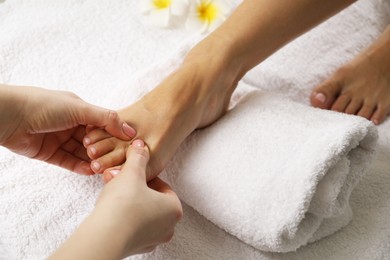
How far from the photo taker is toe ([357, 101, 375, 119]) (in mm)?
1147

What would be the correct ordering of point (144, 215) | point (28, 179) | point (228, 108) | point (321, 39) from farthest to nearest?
1. point (321, 39)
2. point (228, 108)
3. point (28, 179)
4. point (144, 215)

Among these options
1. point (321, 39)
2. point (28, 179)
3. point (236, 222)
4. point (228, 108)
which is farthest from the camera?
point (321, 39)

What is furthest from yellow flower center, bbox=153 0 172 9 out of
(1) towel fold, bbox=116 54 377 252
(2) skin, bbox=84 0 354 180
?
(1) towel fold, bbox=116 54 377 252

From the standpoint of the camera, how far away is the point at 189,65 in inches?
41.8

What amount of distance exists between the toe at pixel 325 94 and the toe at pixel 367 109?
7cm

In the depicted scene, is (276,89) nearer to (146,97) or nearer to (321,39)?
(321,39)

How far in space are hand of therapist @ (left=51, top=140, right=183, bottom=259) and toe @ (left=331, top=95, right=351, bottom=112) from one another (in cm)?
49

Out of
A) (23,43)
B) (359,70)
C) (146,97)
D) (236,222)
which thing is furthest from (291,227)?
(23,43)

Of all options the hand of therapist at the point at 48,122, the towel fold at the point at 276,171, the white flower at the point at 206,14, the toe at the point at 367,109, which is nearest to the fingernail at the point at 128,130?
the hand of therapist at the point at 48,122

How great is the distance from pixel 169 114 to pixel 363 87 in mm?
487

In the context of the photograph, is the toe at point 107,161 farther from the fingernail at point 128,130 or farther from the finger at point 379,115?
the finger at point 379,115

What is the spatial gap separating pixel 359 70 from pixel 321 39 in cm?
12

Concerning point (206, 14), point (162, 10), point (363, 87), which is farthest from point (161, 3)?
point (363, 87)

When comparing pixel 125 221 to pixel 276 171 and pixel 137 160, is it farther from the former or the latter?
pixel 276 171
